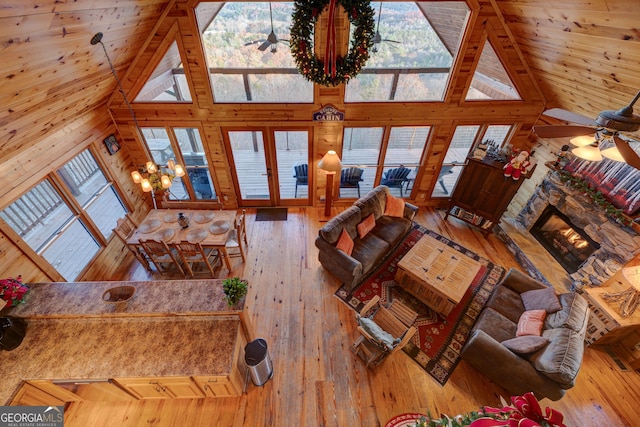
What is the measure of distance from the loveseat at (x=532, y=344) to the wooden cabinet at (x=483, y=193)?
169 centimetres

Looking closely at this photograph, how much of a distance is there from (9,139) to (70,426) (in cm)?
331

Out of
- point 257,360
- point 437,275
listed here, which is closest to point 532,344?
point 437,275

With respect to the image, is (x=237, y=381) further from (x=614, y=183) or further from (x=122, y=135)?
(x=614, y=183)

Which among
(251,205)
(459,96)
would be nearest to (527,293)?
(459,96)

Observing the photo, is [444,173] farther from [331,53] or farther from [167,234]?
[167,234]

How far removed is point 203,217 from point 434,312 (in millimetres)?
4168

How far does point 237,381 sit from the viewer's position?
2.87 m

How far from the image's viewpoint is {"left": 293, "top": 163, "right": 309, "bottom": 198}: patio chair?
562cm

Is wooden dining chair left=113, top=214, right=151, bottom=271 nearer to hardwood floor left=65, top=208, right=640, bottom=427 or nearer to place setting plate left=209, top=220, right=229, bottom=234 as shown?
place setting plate left=209, top=220, right=229, bottom=234

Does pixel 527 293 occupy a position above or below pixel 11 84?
below

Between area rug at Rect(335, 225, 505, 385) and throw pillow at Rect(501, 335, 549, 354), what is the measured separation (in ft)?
2.34

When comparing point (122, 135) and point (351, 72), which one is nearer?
point (351, 72)

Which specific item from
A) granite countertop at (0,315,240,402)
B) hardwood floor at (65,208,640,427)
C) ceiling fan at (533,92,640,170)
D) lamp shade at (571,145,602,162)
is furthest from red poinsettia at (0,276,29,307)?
lamp shade at (571,145,602,162)

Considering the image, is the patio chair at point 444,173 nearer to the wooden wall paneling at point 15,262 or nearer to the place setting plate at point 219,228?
the place setting plate at point 219,228
